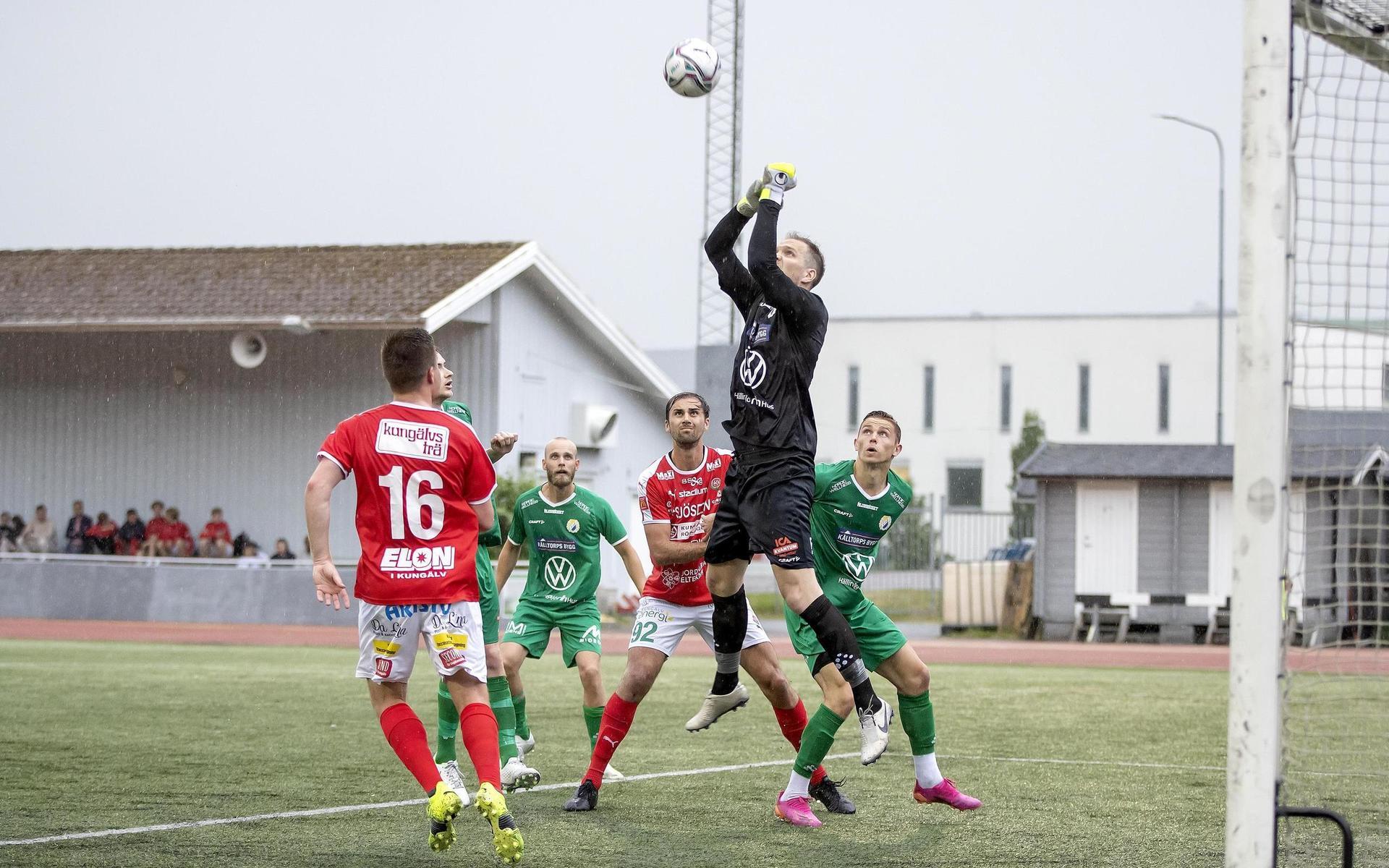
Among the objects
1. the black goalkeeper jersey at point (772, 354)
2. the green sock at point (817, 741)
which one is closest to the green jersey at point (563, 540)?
the green sock at point (817, 741)

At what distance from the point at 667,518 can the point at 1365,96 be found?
11.4 ft

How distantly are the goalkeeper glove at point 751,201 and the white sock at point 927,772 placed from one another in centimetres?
243

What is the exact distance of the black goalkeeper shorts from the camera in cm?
623

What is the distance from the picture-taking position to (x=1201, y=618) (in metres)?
25.1

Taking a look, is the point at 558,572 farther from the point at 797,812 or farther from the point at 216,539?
the point at 216,539

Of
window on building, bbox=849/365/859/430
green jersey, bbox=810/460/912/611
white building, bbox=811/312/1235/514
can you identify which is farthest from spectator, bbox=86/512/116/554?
window on building, bbox=849/365/859/430

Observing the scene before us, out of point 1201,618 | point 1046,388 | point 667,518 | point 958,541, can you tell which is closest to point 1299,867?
point 667,518

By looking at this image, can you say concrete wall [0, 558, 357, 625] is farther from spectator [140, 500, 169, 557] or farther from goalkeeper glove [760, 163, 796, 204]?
goalkeeper glove [760, 163, 796, 204]

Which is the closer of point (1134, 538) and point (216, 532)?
point (1134, 538)

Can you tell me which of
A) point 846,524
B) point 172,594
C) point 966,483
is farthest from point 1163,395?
point 846,524

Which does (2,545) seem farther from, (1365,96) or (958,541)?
(1365,96)

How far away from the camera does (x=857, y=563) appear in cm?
722

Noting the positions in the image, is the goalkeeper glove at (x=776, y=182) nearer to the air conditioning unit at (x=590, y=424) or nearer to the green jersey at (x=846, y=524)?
the green jersey at (x=846, y=524)

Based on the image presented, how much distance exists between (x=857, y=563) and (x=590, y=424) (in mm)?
24085
